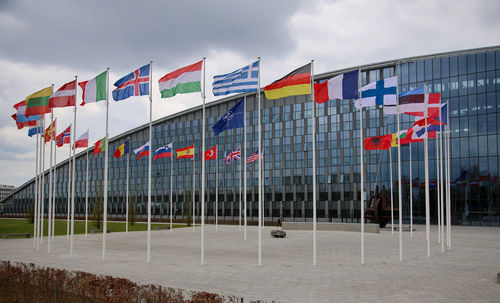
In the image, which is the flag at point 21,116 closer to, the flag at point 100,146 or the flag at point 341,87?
the flag at point 100,146

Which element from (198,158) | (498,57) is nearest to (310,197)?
(198,158)

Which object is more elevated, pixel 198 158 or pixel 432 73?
pixel 432 73

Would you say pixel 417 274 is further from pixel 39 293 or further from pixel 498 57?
pixel 498 57

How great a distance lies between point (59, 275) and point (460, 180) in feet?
197

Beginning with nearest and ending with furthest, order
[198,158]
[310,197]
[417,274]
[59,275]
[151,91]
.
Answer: [59,275] → [417,274] → [151,91] → [310,197] → [198,158]

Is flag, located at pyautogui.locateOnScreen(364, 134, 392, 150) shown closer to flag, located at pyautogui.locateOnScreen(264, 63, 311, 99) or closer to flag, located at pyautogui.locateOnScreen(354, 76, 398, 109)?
flag, located at pyautogui.locateOnScreen(354, 76, 398, 109)

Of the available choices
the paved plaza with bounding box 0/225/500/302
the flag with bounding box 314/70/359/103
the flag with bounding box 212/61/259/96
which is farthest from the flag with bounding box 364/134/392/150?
the flag with bounding box 212/61/259/96

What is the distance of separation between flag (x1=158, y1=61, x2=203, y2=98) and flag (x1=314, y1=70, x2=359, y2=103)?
5.90 metres

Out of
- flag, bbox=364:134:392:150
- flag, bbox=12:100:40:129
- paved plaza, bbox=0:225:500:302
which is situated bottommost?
paved plaza, bbox=0:225:500:302

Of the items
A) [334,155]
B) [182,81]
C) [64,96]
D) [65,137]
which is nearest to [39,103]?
[64,96]

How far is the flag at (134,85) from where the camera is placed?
74.2ft

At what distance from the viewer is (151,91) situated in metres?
22.8

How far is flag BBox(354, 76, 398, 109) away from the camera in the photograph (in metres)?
22.7

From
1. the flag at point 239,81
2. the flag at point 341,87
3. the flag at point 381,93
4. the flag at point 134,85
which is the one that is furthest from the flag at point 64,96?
the flag at point 381,93
